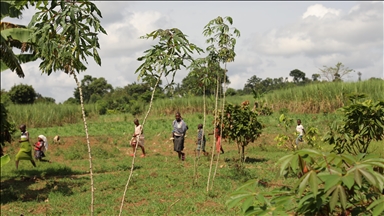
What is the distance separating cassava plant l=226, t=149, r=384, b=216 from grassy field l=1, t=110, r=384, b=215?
7.05 feet

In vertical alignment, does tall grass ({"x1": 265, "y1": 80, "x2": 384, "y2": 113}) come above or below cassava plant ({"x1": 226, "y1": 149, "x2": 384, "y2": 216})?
above

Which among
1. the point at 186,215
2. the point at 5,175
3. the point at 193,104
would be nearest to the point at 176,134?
the point at 5,175

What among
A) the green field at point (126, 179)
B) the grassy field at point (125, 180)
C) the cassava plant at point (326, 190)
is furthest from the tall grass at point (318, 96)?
the cassava plant at point (326, 190)

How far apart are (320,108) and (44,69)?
22304 millimetres

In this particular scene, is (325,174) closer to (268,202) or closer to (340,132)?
(268,202)

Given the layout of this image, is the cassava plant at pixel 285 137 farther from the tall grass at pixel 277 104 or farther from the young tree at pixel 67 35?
the tall grass at pixel 277 104

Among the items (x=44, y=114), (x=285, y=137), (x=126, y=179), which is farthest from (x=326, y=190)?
(x=44, y=114)

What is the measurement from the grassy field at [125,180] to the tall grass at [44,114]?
952cm

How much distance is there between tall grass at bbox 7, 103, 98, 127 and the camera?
1025 inches

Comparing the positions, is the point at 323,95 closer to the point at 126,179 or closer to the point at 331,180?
the point at 126,179

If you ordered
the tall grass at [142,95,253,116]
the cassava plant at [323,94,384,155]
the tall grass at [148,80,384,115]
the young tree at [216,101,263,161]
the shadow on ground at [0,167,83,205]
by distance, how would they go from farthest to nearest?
the tall grass at [142,95,253,116]
the tall grass at [148,80,384,115]
the young tree at [216,101,263,161]
the shadow on ground at [0,167,83,205]
the cassava plant at [323,94,384,155]

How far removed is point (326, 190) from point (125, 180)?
886 cm

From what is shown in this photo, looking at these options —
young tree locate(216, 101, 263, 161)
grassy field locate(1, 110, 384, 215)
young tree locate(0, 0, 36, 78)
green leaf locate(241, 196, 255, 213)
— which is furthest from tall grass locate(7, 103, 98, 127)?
green leaf locate(241, 196, 255, 213)

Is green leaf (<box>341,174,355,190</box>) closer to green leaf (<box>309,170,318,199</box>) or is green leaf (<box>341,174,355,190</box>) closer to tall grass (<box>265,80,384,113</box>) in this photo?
green leaf (<box>309,170,318,199</box>)
